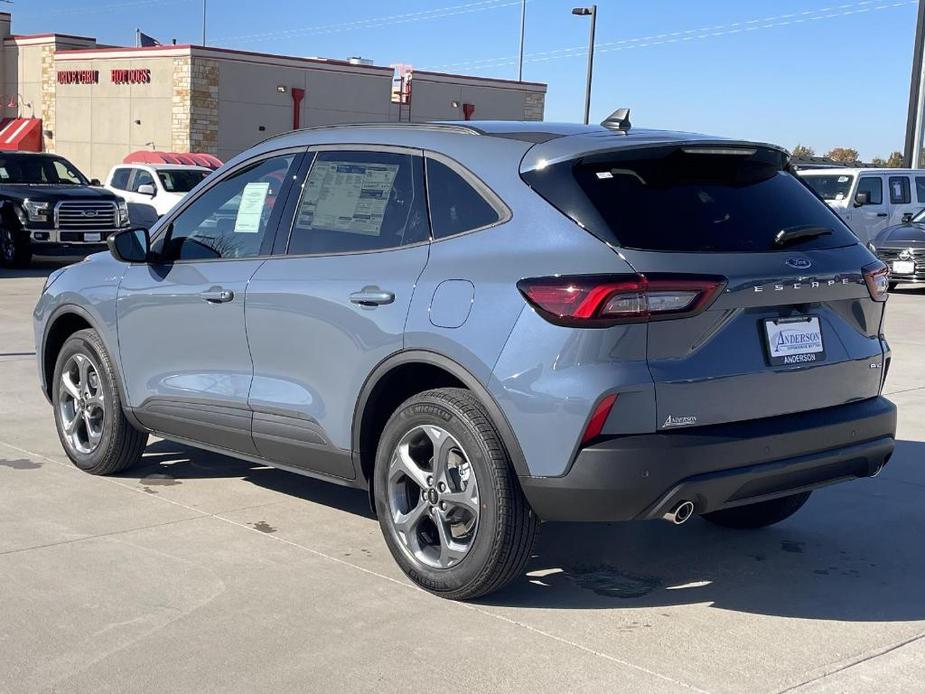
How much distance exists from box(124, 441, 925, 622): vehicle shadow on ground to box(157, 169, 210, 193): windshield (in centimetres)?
→ 1809

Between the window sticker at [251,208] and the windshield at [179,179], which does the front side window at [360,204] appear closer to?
the window sticker at [251,208]

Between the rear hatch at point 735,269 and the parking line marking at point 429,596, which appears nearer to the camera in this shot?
the parking line marking at point 429,596

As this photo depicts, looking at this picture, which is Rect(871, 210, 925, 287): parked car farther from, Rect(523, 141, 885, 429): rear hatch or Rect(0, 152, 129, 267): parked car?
Rect(523, 141, 885, 429): rear hatch

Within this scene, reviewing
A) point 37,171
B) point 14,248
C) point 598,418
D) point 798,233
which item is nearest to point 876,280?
point 798,233

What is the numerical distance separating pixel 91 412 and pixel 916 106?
27654 millimetres

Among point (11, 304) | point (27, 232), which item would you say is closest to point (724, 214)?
point (11, 304)

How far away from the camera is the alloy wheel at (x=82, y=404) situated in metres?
6.57

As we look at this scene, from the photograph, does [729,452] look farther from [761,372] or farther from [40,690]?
[40,690]

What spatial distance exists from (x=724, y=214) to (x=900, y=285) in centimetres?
1872

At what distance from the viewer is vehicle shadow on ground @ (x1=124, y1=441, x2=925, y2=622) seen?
4.80 metres

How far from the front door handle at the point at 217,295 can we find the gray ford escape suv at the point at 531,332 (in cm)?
2

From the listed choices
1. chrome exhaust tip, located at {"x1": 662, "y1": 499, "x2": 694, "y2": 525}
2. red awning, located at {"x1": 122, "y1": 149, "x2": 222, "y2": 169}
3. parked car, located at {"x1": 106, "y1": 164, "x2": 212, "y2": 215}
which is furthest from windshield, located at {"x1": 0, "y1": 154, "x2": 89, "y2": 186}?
chrome exhaust tip, located at {"x1": 662, "y1": 499, "x2": 694, "y2": 525}

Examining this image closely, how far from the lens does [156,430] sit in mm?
6230

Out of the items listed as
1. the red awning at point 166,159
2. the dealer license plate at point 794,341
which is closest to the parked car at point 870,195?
the red awning at point 166,159
